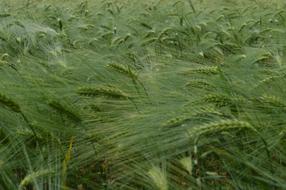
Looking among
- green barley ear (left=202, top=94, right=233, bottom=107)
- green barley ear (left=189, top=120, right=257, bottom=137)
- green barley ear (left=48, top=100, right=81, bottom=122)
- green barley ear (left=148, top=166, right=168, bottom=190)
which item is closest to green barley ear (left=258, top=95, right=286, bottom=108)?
green barley ear (left=202, top=94, right=233, bottom=107)

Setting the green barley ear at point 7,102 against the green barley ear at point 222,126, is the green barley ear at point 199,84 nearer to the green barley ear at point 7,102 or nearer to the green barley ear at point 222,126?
the green barley ear at point 222,126

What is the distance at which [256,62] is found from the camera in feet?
8.21

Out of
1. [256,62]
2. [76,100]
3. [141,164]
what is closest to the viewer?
[141,164]

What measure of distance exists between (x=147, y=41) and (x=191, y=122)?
160 centimetres

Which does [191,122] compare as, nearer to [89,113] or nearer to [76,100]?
[89,113]

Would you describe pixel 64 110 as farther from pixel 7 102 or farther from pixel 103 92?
pixel 7 102

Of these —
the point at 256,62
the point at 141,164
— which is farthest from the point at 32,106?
the point at 256,62

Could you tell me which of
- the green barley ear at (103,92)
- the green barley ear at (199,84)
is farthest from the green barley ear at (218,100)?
the green barley ear at (103,92)

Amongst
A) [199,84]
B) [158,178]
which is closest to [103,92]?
[199,84]

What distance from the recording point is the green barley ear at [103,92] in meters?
1.74

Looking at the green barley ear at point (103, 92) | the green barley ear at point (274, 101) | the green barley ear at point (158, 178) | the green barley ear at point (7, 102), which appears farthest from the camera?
the green barley ear at point (103, 92)

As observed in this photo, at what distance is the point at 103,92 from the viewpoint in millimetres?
1760

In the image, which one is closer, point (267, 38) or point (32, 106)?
point (32, 106)

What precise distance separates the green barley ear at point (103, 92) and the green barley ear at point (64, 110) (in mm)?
72
